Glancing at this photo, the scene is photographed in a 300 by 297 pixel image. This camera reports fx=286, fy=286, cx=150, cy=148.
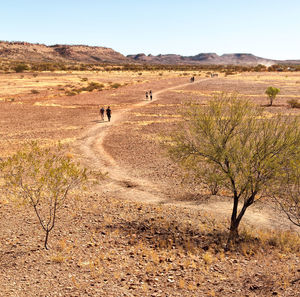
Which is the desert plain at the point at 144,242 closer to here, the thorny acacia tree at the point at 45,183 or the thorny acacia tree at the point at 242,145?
the thorny acacia tree at the point at 45,183

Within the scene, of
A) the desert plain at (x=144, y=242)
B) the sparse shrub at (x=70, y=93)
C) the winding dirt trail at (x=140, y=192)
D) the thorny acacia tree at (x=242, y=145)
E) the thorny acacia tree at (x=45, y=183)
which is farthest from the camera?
the sparse shrub at (x=70, y=93)

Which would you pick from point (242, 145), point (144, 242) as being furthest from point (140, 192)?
point (242, 145)

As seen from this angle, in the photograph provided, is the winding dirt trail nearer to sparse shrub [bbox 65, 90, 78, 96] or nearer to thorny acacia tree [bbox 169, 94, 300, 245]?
thorny acacia tree [bbox 169, 94, 300, 245]

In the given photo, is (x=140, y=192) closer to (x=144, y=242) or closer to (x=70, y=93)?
(x=144, y=242)

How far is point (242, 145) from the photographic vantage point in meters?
13.4

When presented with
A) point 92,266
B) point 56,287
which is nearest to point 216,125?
point 92,266

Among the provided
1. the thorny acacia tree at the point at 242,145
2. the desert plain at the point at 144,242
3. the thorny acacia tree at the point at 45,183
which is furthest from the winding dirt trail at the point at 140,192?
the thorny acacia tree at the point at 45,183

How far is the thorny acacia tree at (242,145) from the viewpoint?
12789mm

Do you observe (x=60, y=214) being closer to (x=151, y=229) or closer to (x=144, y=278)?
(x=151, y=229)

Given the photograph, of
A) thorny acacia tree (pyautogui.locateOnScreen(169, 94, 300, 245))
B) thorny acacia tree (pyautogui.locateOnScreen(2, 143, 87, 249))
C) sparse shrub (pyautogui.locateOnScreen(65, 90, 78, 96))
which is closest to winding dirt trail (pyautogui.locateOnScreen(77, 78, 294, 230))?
thorny acacia tree (pyautogui.locateOnScreen(169, 94, 300, 245))

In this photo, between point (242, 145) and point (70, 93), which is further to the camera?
point (70, 93)

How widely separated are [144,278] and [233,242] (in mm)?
4965

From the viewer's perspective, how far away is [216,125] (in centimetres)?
1427

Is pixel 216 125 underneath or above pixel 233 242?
above
